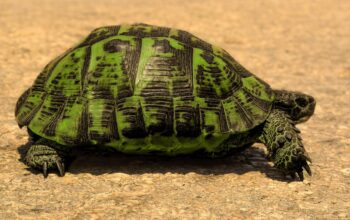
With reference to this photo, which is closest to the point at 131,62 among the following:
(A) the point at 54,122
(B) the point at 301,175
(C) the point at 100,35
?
(C) the point at 100,35

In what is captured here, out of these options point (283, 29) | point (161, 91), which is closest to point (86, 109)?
point (161, 91)

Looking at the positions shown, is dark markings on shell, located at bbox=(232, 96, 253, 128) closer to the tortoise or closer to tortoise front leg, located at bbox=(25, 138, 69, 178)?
the tortoise

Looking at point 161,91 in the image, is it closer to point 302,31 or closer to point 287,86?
point 287,86

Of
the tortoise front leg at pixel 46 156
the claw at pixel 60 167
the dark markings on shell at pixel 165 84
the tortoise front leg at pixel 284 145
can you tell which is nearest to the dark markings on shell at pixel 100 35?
the dark markings on shell at pixel 165 84

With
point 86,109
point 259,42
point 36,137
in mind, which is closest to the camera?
point 86,109

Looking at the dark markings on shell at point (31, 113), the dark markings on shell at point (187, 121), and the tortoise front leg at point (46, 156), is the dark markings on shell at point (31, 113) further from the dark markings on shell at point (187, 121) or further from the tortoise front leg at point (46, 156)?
the dark markings on shell at point (187, 121)

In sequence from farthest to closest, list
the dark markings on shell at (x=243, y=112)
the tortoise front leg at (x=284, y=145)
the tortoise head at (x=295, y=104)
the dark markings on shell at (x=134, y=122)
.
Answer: the tortoise head at (x=295, y=104) → the dark markings on shell at (x=243, y=112) → the tortoise front leg at (x=284, y=145) → the dark markings on shell at (x=134, y=122)

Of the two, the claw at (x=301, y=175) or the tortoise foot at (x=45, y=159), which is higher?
the claw at (x=301, y=175)
